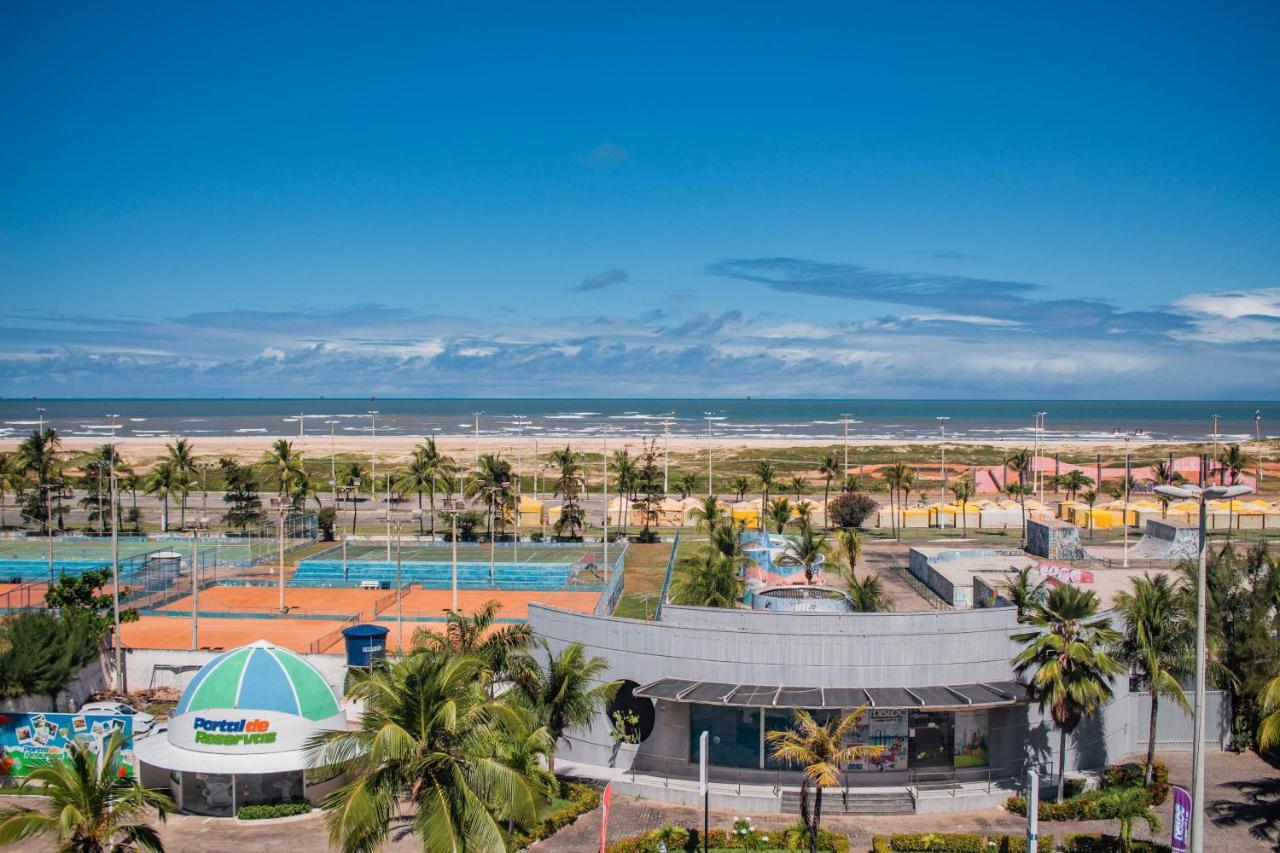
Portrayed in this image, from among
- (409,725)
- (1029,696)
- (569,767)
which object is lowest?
(569,767)

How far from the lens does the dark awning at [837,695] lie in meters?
23.1

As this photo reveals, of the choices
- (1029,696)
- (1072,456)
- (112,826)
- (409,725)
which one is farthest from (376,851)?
(1072,456)

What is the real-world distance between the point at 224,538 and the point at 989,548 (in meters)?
47.2

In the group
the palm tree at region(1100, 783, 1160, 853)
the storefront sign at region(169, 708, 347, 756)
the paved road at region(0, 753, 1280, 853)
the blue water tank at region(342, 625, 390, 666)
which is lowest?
the paved road at region(0, 753, 1280, 853)

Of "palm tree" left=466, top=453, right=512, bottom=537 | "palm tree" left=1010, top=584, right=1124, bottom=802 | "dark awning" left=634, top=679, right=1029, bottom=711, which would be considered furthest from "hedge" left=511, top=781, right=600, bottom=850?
"palm tree" left=466, top=453, right=512, bottom=537

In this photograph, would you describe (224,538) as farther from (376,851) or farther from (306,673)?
(376,851)

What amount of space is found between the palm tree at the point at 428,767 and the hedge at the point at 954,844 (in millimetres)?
10034

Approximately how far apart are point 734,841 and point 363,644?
14118mm

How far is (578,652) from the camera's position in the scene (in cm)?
2352

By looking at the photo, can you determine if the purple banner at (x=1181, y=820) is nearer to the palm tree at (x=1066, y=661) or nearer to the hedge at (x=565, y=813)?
the palm tree at (x=1066, y=661)

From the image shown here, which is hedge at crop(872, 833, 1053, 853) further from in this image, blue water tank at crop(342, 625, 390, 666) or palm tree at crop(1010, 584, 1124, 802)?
blue water tank at crop(342, 625, 390, 666)

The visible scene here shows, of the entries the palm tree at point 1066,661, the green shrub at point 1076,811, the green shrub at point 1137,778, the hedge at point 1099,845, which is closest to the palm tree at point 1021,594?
the green shrub at point 1137,778

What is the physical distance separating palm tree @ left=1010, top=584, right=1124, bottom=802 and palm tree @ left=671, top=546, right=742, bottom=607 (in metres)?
12.9

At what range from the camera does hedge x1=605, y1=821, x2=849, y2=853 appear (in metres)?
21.0
